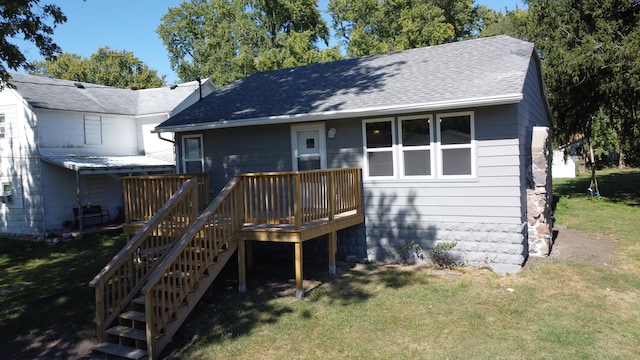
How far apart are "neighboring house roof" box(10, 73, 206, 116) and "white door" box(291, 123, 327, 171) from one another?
1083cm

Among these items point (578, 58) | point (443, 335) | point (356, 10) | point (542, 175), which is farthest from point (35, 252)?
point (356, 10)

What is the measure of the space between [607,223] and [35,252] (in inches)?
648

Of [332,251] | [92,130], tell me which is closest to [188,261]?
[332,251]

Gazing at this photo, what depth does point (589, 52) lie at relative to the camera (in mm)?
14758

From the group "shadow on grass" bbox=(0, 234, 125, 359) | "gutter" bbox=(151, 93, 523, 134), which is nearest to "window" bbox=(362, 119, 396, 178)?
"gutter" bbox=(151, 93, 523, 134)

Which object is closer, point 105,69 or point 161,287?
point 161,287

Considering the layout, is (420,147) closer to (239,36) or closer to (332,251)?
(332,251)

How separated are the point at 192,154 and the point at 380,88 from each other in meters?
5.24

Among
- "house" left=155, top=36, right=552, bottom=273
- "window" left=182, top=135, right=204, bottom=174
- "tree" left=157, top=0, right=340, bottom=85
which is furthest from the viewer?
"tree" left=157, top=0, right=340, bottom=85

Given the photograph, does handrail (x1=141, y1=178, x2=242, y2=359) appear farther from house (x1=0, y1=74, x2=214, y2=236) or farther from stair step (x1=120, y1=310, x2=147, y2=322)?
house (x1=0, y1=74, x2=214, y2=236)

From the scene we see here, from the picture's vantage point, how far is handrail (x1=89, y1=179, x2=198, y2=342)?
6.16 meters

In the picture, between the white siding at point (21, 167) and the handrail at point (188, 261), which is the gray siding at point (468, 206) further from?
the white siding at point (21, 167)

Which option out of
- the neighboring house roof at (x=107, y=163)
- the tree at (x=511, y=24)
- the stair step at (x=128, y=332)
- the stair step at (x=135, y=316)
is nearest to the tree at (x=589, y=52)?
the tree at (x=511, y=24)

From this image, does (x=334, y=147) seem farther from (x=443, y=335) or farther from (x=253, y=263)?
(x=443, y=335)
